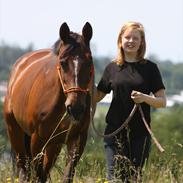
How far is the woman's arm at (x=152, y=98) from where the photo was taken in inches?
254

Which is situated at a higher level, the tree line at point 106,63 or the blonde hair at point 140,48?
the blonde hair at point 140,48

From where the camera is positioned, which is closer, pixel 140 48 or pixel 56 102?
pixel 140 48

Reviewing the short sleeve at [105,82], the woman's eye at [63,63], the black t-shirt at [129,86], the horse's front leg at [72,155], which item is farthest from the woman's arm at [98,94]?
the woman's eye at [63,63]

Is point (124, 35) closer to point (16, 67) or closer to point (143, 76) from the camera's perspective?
point (143, 76)

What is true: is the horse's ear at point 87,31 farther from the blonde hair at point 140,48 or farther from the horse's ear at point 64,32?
the blonde hair at point 140,48

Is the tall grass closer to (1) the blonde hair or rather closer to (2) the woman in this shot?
(2) the woman

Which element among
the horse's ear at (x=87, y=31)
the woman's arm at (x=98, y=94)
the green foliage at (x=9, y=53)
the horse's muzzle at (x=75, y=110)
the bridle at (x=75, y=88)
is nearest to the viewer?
the horse's muzzle at (x=75, y=110)

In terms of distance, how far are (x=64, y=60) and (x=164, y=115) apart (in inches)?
2745

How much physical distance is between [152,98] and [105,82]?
1.71 ft

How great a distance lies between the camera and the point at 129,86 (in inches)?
259

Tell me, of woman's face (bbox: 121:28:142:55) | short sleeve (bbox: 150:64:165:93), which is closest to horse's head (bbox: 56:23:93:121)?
woman's face (bbox: 121:28:142:55)

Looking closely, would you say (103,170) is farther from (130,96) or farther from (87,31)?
(87,31)

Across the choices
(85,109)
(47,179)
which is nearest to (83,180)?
(47,179)

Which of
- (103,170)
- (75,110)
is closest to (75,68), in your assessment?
(75,110)
